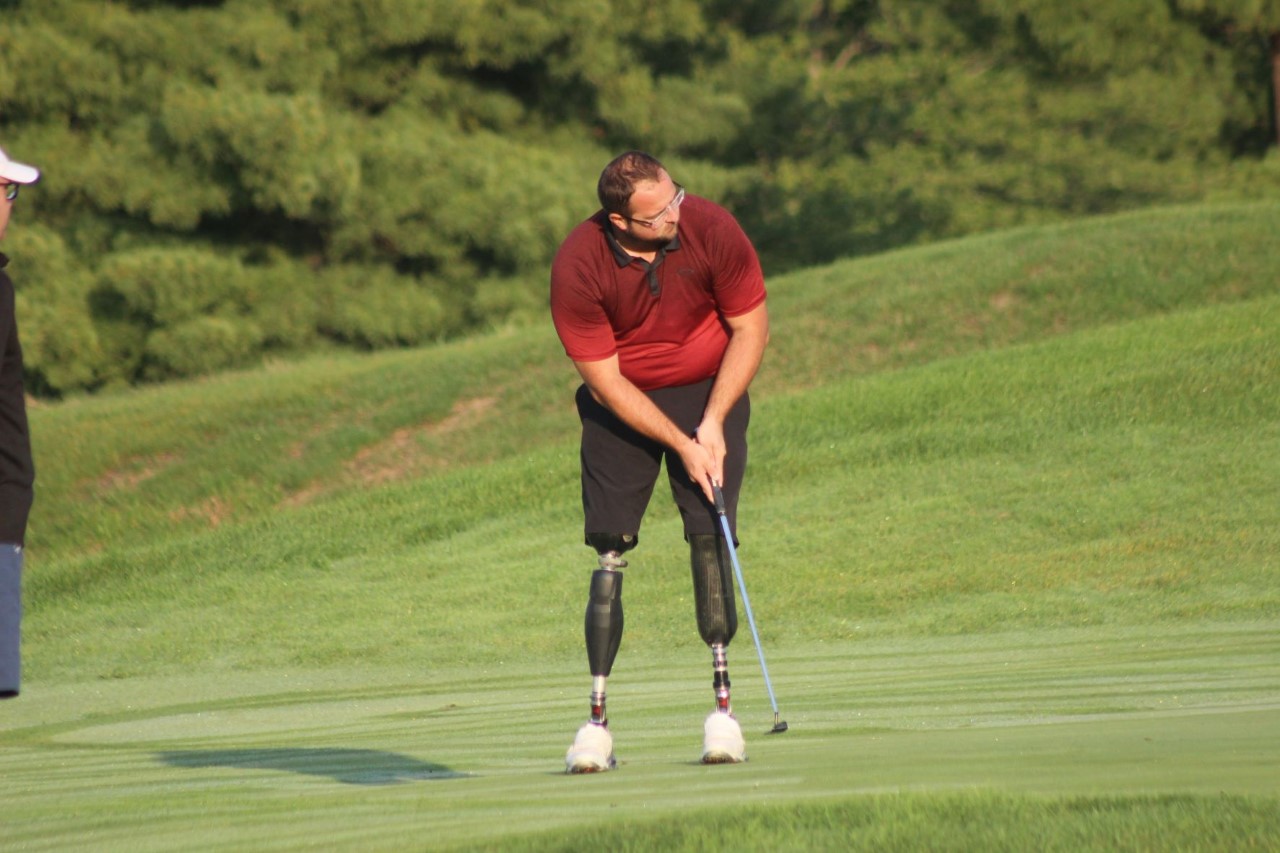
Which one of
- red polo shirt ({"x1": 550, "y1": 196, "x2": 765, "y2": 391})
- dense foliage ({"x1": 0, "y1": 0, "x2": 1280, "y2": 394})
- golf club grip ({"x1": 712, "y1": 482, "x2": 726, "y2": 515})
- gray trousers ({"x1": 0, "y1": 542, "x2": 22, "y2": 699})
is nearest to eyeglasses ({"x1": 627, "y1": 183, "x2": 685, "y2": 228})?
red polo shirt ({"x1": 550, "y1": 196, "x2": 765, "y2": 391})

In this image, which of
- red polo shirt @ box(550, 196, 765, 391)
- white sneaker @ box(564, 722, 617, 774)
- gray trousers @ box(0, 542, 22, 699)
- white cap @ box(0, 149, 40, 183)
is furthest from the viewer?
red polo shirt @ box(550, 196, 765, 391)

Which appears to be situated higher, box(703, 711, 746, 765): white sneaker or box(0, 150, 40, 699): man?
box(0, 150, 40, 699): man

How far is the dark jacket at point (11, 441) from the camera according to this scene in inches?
164

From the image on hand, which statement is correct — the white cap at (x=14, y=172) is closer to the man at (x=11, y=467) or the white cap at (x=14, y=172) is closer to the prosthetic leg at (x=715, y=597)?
the man at (x=11, y=467)

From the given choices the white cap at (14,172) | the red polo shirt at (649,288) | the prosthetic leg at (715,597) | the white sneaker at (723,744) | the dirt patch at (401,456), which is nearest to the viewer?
the white cap at (14,172)

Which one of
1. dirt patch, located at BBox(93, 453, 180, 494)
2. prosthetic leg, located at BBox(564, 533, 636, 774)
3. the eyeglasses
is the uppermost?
the eyeglasses

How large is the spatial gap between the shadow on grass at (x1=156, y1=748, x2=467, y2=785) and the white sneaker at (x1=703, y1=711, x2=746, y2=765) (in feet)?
2.62

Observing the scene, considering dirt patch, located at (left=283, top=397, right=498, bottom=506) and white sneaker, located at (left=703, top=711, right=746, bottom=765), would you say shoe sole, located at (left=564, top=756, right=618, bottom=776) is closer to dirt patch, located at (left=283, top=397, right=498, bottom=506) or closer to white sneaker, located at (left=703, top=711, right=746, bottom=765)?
white sneaker, located at (left=703, top=711, right=746, bottom=765)

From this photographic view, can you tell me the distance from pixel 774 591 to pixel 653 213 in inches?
246

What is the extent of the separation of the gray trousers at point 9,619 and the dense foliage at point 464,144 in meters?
18.9

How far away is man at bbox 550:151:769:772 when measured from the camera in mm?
4949

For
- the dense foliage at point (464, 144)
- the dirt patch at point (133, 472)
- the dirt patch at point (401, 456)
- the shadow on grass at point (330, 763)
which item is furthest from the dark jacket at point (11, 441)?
the dense foliage at point (464, 144)

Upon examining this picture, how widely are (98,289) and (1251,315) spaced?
50.5 feet

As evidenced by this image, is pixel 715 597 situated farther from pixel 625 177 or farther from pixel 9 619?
pixel 9 619
